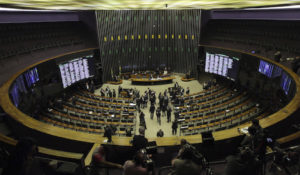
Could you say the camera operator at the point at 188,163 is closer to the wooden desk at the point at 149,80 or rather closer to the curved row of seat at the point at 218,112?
the curved row of seat at the point at 218,112

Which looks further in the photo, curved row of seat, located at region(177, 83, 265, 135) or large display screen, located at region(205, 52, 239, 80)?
large display screen, located at region(205, 52, 239, 80)

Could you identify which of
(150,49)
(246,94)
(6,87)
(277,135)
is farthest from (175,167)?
(150,49)

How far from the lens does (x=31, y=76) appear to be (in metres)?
12.3

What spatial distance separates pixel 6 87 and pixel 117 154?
24.5 ft

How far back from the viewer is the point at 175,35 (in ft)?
73.6

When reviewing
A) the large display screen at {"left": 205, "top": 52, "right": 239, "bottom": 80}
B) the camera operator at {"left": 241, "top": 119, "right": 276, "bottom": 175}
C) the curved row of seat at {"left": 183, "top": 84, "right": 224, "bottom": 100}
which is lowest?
the curved row of seat at {"left": 183, "top": 84, "right": 224, "bottom": 100}

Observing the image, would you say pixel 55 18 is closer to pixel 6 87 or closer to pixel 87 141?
pixel 6 87

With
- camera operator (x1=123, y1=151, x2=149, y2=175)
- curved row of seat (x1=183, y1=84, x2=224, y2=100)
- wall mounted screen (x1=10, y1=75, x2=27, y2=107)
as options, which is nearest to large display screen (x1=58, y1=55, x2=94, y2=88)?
wall mounted screen (x1=10, y1=75, x2=27, y2=107)

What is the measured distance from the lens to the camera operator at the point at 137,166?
10.1ft

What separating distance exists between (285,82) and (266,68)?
2.89 meters

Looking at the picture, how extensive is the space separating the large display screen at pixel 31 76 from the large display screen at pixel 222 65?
50.7ft

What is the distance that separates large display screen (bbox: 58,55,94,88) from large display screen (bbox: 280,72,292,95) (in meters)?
15.5

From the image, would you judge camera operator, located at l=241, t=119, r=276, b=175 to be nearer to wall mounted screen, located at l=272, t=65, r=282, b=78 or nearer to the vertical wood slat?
wall mounted screen, located at l=272, t=65, r=282, b=78

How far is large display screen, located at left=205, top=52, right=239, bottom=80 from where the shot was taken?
55.9 feet
